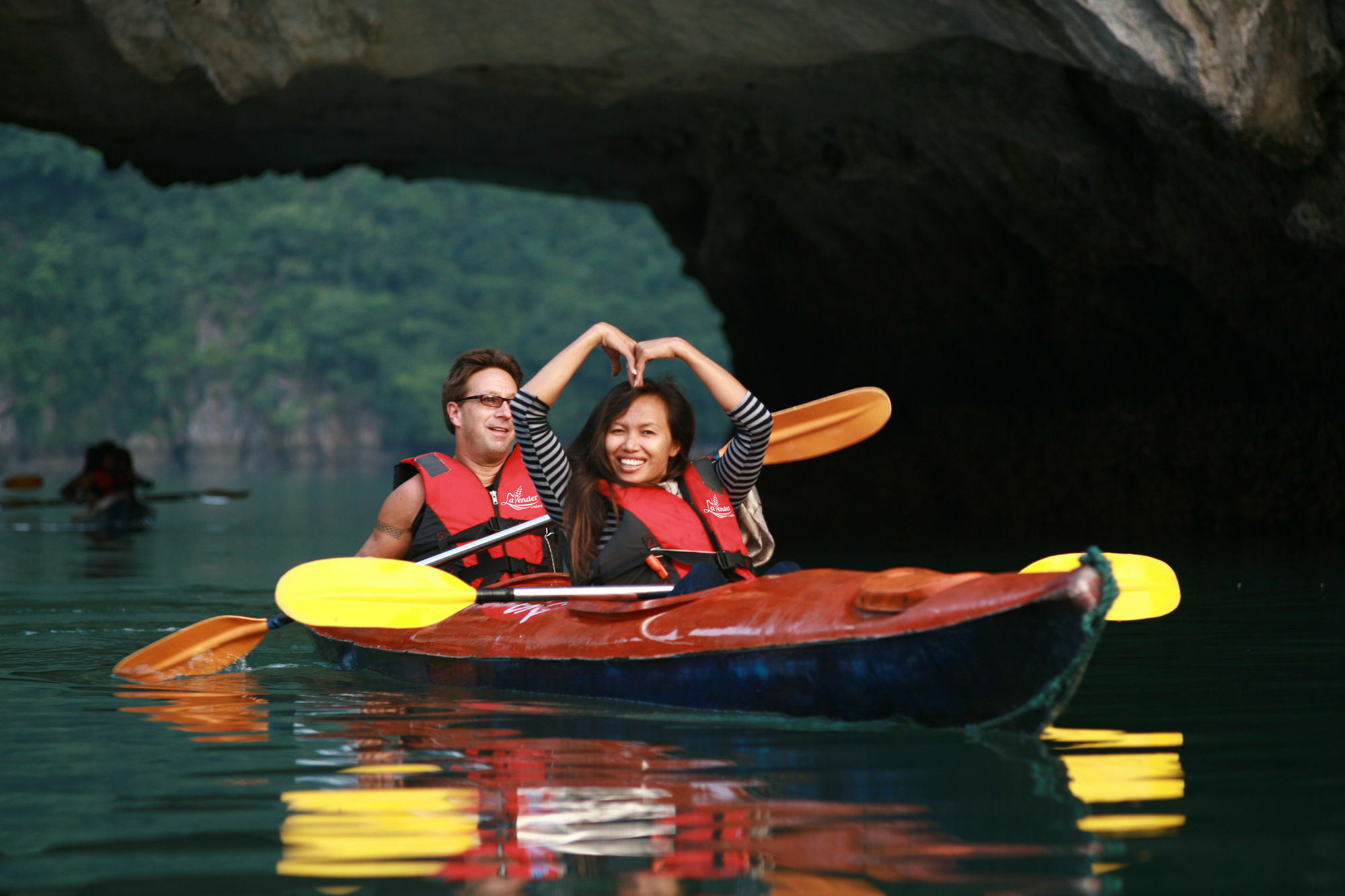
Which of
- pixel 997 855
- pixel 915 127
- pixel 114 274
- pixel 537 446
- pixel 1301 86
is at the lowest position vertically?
pixel 997 855

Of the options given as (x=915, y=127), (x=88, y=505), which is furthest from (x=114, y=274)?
(x=915, y=127)

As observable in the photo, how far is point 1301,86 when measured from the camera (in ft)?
23.0

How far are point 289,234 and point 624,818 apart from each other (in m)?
51.9

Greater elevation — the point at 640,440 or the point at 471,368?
the point at 471,368

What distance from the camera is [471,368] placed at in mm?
4871

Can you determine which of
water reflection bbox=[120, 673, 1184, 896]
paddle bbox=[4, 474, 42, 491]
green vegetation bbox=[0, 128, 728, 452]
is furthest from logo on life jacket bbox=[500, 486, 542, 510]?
green vegetation bbox=[0, 128, 728, 452]

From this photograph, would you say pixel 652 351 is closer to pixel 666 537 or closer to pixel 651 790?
pixel 666 537

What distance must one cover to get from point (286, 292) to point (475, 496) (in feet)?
159

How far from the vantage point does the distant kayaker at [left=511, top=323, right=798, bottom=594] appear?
401 cm

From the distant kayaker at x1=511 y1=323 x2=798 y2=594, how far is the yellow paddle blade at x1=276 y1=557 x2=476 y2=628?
45 centimetres

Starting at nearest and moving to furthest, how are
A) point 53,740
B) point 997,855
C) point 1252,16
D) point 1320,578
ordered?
point 997,855, point 53,740, point 1252,16, point 1320,578

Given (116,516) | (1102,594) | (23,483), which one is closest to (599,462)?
(1102,594)

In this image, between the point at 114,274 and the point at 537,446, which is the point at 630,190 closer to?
the point at 537,446

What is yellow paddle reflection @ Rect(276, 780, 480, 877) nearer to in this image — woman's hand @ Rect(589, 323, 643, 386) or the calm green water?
the calm green water
